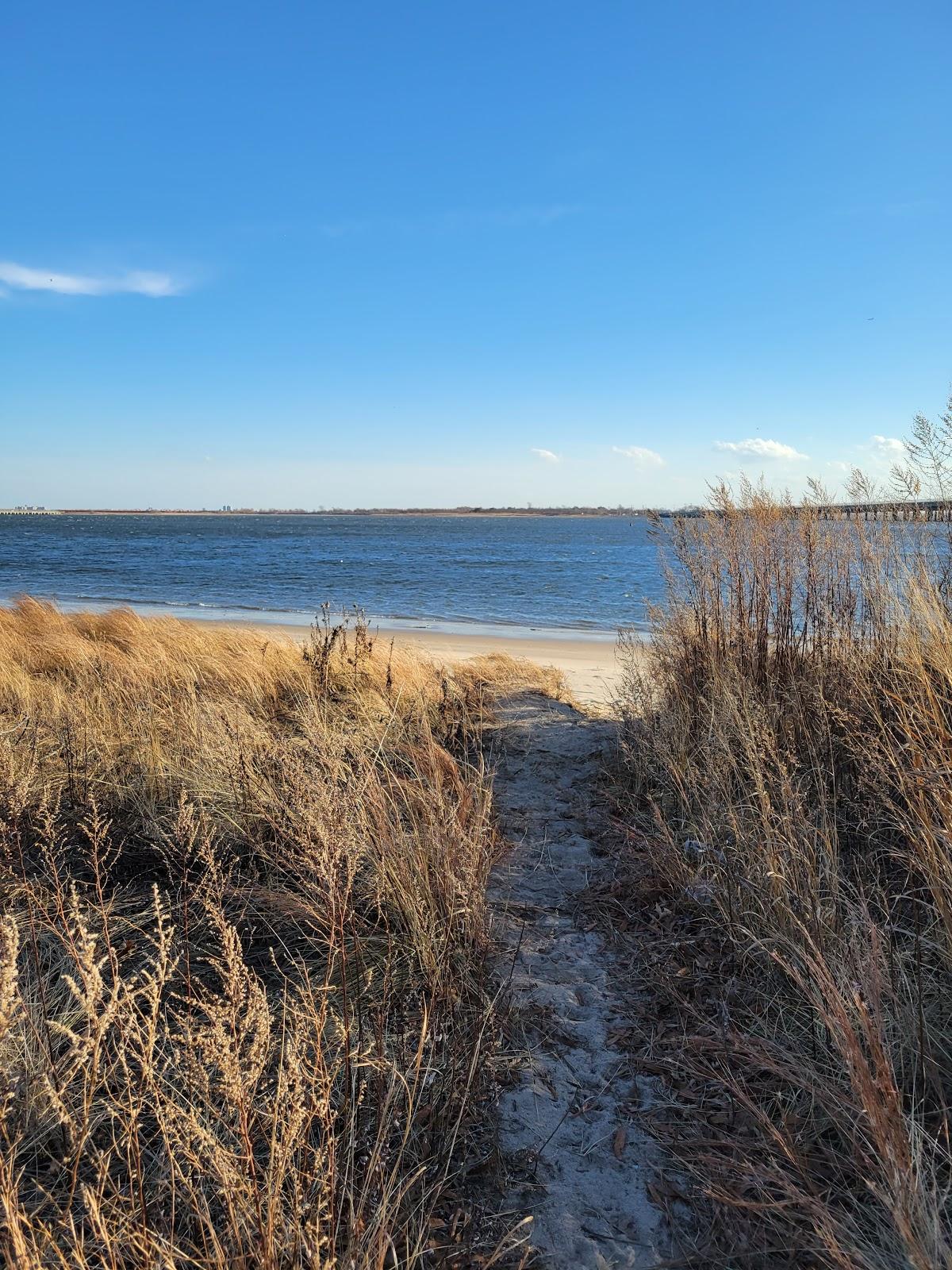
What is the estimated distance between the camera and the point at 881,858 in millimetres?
3281

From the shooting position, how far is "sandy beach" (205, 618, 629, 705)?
9.37 meters

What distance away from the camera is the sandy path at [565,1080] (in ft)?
6.20

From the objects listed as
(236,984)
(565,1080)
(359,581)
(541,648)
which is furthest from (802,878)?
(359,581)

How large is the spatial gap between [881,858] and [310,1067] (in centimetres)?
261

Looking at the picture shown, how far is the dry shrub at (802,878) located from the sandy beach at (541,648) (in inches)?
105

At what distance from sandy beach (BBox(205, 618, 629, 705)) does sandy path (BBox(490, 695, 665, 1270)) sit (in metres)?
3.81

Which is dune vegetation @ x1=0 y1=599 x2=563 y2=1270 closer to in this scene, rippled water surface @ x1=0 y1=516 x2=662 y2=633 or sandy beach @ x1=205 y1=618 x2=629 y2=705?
sandy beach @ x1=205 y1=618 x2=629 y2=705

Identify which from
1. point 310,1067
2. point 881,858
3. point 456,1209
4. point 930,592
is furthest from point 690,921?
point 930,592

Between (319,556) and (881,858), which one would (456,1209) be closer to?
(881,858)

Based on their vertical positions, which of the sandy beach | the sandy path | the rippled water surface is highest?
the rippled water surface

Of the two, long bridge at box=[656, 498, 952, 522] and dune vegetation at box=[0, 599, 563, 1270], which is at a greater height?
long bridge at box=[656, 498, 952, 522]

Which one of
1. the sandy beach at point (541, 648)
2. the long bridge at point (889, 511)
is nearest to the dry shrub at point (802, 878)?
the long bridge at point (889, 511)

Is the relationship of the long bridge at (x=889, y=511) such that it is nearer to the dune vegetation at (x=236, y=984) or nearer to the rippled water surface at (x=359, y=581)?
the dune vegetation at (x=236, y=984)

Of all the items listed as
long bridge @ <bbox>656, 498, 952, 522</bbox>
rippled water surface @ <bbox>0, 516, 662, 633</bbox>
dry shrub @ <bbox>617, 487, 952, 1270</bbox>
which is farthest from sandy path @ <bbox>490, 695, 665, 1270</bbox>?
rippled water surface @ <bbox>0, 516, 662, 633</bbox>
